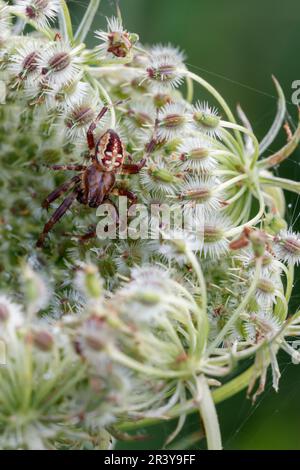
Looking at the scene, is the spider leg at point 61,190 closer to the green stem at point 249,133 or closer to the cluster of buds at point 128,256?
the cluster of buds at point 128,256

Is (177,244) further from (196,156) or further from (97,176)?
(97,176)

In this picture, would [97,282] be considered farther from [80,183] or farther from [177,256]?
[80,183]

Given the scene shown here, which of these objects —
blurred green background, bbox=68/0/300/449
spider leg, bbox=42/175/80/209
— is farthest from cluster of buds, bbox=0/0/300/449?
blurred green background, bbox=68/0/300/449

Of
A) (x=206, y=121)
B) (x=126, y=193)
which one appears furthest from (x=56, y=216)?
(x=206, y=121)

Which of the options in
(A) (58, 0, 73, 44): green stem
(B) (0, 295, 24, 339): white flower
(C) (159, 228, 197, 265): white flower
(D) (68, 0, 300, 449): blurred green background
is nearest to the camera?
(B) (0, 295, 24, 339): white flower

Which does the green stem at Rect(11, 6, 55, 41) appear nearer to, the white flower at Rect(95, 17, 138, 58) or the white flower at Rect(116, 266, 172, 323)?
the white flower at Rect(95, 17, 138, 58)

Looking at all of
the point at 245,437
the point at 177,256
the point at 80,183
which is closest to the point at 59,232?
the point at 80,183
